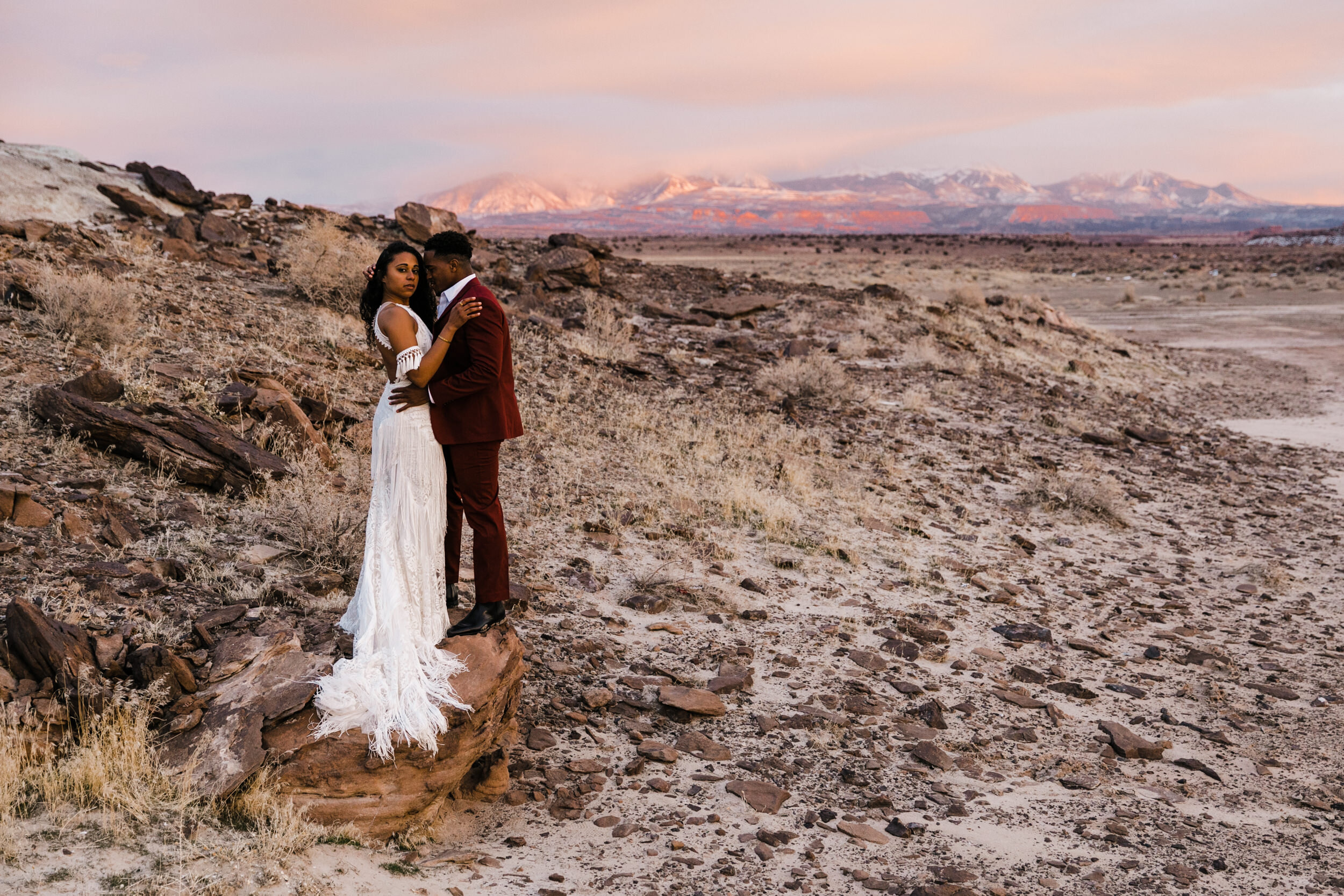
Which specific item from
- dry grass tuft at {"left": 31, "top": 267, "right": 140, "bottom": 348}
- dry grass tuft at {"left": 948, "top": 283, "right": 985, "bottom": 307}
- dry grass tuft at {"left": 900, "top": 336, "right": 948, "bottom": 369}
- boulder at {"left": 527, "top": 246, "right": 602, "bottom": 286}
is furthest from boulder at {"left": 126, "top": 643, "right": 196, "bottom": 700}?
dry grass tuft at {"left": 948, "top": 283, "right": 985, "bottom": 307}

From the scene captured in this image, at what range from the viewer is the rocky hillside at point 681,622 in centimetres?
401

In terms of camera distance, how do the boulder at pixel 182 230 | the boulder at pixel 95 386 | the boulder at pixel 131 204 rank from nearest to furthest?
the boulder at pixel 95 386
the boulder at pixel 182 230
the boulder at pixel 131 204

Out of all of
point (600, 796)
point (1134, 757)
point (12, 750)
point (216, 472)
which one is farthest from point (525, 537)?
point (1134, 757)

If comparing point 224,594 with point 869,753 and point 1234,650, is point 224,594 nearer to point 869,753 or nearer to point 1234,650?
point 869,753

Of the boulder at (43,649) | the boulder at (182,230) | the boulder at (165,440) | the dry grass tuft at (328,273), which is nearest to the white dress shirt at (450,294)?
the boulder at (43,649)

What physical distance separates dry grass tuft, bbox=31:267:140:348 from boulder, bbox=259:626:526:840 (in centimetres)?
631

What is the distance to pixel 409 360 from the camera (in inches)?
161

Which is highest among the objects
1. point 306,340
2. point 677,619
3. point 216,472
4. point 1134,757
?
point 306,340

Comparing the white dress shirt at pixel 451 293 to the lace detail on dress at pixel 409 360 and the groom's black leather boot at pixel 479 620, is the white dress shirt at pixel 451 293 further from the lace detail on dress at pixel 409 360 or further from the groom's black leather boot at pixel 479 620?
the groom's black leather boot at pixel 479 620

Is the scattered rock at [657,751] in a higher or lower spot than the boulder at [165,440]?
lower

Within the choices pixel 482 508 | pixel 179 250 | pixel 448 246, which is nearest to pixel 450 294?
pixel 448 246

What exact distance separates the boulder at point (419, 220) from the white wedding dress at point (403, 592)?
16.5 meters

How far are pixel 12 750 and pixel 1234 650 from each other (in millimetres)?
8002

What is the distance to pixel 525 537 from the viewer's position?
24.5 feet
